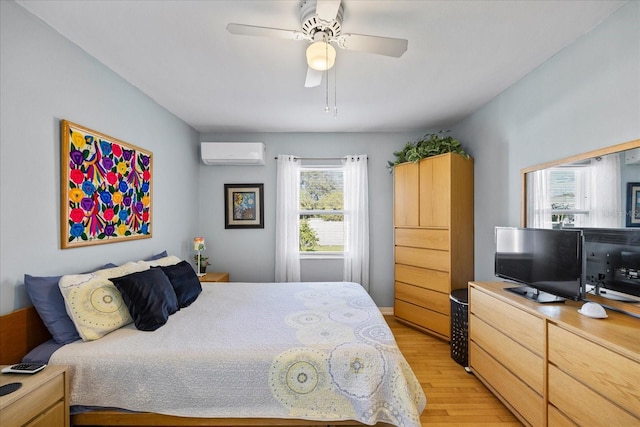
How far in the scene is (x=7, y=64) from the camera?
1.58 meters

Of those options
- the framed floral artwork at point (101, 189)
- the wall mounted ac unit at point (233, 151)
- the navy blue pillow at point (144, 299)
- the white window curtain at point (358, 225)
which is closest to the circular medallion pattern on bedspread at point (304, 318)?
the navy blue pillow at point (144, 299)

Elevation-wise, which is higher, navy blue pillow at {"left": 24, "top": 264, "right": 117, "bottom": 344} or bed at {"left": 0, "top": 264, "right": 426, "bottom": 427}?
navy blue pillow at {"left": 24, "top": 264, "right": 117, "bottom": 344}

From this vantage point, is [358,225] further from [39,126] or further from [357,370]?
[39,126]

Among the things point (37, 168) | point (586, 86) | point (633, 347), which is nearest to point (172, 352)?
point (37, 168)

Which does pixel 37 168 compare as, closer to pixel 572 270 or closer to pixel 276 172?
pixel 276 172

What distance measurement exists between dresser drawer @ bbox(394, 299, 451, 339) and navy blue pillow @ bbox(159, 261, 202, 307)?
2.43 meters

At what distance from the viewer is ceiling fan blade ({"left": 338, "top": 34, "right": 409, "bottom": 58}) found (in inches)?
62.6

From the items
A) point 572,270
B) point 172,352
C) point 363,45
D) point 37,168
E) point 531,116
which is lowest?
point 172,352

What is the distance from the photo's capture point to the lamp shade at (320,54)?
1662 mm

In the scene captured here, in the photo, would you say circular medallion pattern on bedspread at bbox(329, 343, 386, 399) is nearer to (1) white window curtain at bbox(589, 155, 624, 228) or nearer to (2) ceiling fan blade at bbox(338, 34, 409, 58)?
(1) white window curtain at bbox(589, 155, 624, 228)

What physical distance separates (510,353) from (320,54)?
7.54 ft

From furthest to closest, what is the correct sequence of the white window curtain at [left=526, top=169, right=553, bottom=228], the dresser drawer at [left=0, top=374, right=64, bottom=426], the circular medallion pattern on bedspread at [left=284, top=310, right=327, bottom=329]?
the white window curtain at [left=526, top=169, right=553, bottom=228], the circular medallion pattern on bedspread at [left=284, top=310, right=327, bottom=329], the dresser drawer at [left=0, top=374, right=64, bottom=426]

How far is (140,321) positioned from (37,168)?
3.68ft

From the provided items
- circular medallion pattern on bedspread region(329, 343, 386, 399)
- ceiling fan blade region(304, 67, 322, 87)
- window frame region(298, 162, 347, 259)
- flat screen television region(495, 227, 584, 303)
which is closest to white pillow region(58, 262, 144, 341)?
circular medallion pattern on bedspread region(329, 343, 386, 399)
